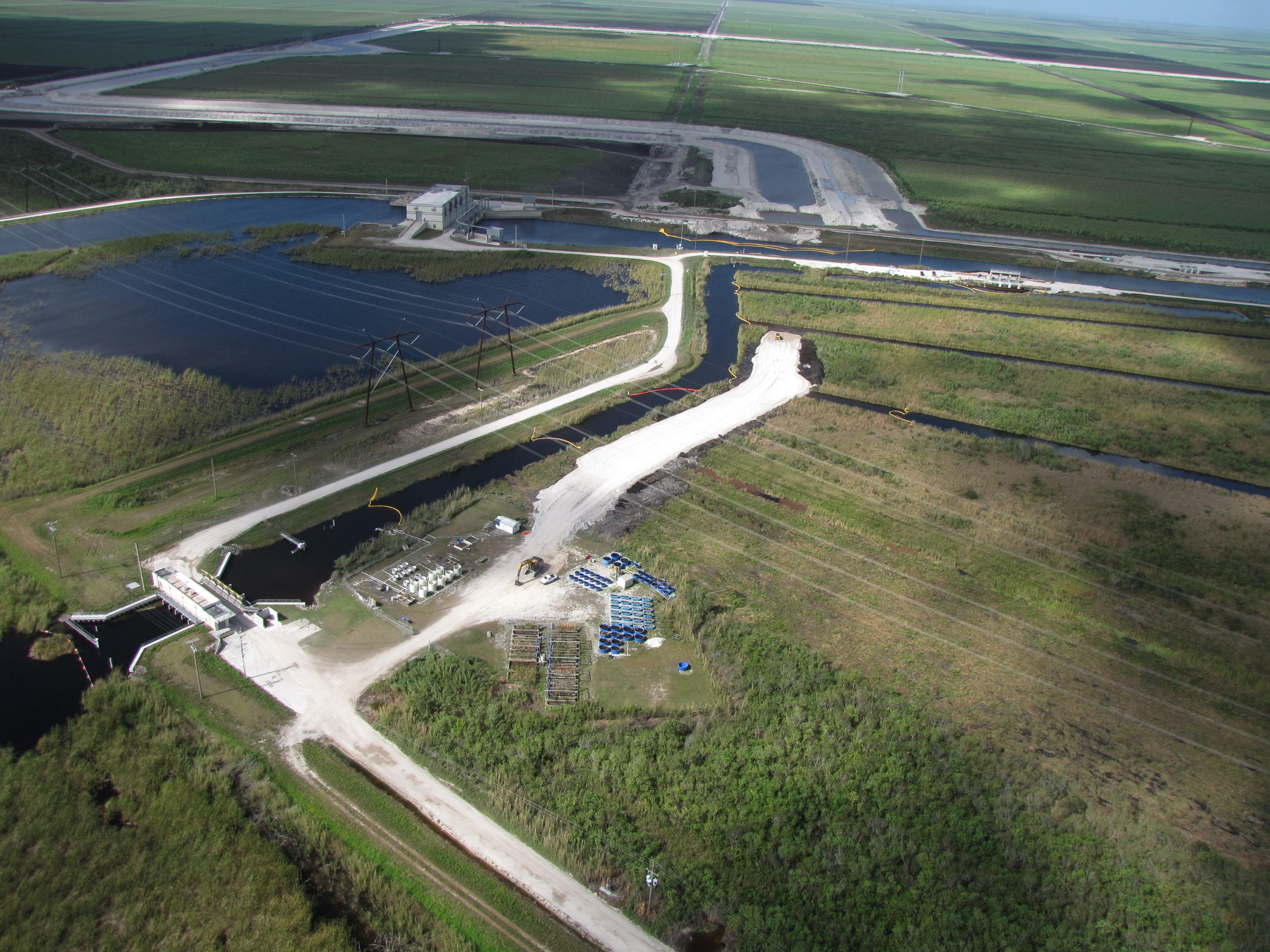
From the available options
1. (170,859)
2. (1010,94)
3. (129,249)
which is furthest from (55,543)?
(1010,94)

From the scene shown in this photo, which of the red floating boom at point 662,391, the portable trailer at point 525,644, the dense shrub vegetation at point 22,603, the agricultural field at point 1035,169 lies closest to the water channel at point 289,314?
the red floating boom at point 662,391

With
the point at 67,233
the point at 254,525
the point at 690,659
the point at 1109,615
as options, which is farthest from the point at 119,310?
the point at 1109,615

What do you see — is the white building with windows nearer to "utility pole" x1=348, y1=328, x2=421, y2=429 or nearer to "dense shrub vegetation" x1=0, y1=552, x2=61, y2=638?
"utility pole" x1=348, y1=328, x2=421, y2=429

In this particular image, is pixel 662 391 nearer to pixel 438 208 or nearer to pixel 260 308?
pixel 260 308

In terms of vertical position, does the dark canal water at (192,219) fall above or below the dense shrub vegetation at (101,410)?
above

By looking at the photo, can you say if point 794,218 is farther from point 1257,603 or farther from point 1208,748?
point 1208,748

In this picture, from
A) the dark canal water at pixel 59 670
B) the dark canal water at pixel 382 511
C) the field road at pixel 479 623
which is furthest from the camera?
the dark canal water at pixel 382 511

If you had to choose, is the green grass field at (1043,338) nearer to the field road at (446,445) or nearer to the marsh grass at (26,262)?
the field road at (446,445)
